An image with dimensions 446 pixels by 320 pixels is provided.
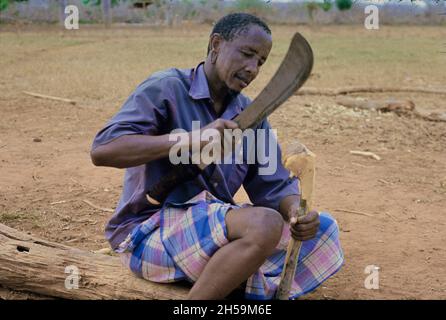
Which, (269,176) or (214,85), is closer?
(214,85)

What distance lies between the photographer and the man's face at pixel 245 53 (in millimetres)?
2381

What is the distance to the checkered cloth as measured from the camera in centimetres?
232

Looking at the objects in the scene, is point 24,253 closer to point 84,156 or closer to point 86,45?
point 84,156

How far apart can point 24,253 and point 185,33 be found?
16897 millimetres

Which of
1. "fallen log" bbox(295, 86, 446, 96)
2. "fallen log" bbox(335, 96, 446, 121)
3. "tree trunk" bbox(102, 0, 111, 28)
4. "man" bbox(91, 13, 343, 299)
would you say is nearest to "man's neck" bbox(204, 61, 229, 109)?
"man" bbox(91, 13, 343, 299)

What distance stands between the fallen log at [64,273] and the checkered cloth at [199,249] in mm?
60

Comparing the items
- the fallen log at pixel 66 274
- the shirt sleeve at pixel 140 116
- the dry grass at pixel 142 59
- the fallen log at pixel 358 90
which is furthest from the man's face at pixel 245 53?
the fallen log at pixel 358 90

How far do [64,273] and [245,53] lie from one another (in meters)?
1.21

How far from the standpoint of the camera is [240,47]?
2385mm

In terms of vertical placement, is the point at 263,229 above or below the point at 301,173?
below

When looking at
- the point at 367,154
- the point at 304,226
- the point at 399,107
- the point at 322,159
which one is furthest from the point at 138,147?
the point at 399,107

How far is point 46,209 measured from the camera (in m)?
4.12

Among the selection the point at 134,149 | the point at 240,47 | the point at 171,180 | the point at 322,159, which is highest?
the point at 240,47

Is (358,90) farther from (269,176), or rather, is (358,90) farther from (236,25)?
Answer: (236,25)
